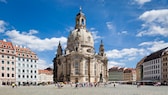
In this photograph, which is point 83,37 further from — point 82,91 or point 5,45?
point 82,91

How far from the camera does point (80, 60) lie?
10288 centimetres

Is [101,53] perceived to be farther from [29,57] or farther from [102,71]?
[29,57]

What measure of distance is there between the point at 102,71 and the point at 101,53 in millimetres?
9352

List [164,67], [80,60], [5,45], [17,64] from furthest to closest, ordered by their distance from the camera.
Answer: [80,60] → [164,67] → [17,64] → [5,45]

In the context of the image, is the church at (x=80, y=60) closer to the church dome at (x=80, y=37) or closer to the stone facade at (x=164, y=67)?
the church dome at (x=80, y=37)

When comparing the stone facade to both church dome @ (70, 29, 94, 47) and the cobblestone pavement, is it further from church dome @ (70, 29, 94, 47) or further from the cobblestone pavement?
the cobblestone pavement

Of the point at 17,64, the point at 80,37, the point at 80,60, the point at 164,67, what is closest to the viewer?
the point at 17,64

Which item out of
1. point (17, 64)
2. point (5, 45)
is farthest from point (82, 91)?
point (5, 45)

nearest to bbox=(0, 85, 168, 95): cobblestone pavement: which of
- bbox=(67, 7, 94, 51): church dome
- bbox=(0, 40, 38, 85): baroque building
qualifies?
bbox=(0, 40, 38, 85): baroque building

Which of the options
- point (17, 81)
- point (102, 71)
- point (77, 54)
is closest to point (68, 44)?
point (77, 54)

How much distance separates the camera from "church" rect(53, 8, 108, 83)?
102m

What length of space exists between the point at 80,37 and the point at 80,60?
1324 cm

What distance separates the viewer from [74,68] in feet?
335

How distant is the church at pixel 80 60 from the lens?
102 metres
